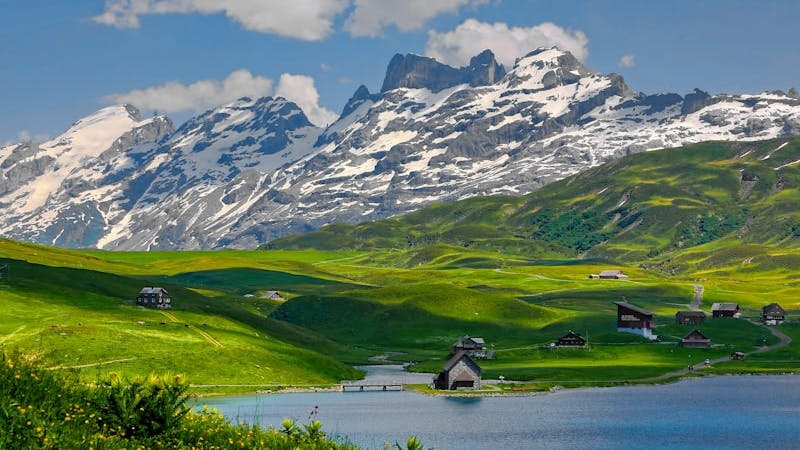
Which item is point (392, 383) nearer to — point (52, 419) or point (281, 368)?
point (281, 368)

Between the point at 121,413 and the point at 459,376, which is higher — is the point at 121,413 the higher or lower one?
the lower one

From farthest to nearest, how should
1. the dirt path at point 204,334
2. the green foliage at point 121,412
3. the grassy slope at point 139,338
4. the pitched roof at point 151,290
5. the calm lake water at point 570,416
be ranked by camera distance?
the pitched roof at point 151,290, the dirt path at point 204,334, the grassy slope at point 139,338, the calm lake water at point 570,416, the green foliage at point 121,412

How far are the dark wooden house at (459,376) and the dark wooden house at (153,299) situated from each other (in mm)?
61203

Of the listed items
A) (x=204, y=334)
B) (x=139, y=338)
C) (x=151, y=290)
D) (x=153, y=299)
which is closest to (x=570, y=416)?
(x=139, y=338)

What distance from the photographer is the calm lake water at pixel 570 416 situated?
4158 inches

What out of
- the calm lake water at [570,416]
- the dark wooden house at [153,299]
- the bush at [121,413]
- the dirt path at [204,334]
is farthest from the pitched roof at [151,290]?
the bush at [121,413]

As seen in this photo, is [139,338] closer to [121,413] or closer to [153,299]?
[153,299]

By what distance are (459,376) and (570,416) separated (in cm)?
3481

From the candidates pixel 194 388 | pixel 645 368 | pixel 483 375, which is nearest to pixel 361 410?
pixel 194 388

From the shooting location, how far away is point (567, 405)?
13725 cm

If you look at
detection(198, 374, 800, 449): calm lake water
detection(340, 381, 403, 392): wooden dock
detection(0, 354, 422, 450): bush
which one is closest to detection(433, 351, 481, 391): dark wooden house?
detection(340, 381, 403, 392): wooden dock

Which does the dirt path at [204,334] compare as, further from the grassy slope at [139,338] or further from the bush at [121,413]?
the bush at [121,413]

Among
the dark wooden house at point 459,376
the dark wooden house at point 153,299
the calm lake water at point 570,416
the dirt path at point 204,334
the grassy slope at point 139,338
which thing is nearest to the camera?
the calm lake water at point 570,416

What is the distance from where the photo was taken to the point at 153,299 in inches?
7618
